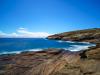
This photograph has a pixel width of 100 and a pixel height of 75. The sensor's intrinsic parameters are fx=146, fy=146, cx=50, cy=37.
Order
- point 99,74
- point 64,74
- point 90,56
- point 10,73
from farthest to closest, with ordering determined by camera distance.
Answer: point 90,56 < point 10,73 < point 64,74 < point 99,74

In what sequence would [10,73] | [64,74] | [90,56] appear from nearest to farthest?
[64,74]
[10,73]
[90,56]

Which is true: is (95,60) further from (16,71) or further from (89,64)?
(16,71)

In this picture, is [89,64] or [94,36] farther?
[94,36]

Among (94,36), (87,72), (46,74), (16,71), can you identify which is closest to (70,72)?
(87,72)

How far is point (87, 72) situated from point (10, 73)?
7874 mm

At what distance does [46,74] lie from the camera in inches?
575

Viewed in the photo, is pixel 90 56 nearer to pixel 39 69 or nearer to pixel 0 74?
pixel 39 69

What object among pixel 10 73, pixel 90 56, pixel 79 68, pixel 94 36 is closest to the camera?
pixel 79 68

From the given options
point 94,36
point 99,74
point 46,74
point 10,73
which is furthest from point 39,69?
point 94,36

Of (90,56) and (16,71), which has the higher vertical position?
(90,56)

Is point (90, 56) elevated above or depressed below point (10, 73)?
above

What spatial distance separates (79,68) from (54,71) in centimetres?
251

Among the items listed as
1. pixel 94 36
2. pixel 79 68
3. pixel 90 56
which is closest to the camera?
pixel 79 68

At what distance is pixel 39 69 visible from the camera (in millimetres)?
16078
